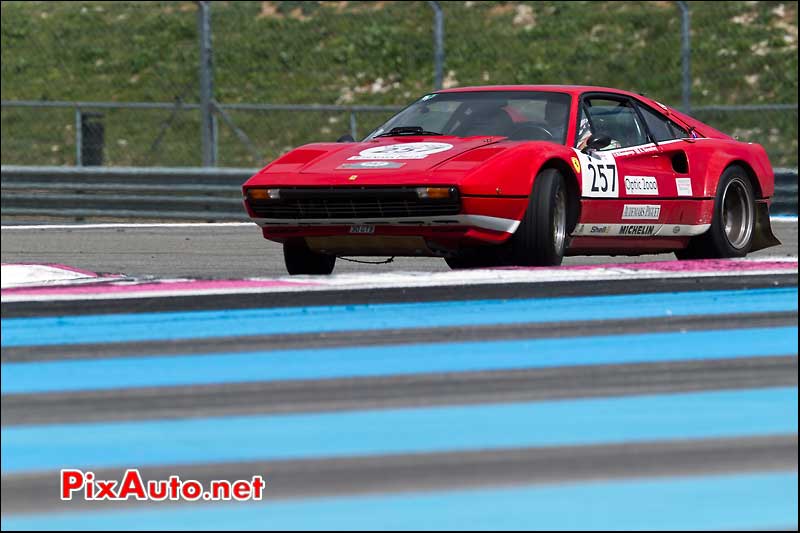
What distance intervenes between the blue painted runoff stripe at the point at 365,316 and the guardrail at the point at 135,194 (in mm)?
9545

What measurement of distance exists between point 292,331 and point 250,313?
41cm

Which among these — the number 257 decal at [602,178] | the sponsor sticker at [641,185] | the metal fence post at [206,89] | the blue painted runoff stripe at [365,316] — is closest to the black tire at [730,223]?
the sponsor sticker at [641,185]

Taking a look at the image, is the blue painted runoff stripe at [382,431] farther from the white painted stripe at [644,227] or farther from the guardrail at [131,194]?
the guardrail at [131,194]

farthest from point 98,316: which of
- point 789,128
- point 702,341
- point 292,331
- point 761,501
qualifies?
point 789,128

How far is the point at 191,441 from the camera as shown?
404cm

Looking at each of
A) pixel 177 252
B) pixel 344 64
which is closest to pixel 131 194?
pixel 177 252

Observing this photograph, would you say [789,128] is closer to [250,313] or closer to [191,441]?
[250,313]

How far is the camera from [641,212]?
9039 mm

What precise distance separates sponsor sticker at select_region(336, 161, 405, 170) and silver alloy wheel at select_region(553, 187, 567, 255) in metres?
0.88

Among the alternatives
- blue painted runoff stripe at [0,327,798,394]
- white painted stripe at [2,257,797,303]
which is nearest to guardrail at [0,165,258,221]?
white painted stripe at [2,257,797,303]

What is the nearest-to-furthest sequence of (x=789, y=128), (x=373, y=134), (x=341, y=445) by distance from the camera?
(x=341, y=445) < (x=373, y=134) < (x=789, y=128)

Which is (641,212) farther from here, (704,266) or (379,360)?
(379,360)

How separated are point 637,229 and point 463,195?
172 centimetres

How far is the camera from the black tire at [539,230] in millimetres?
7914
